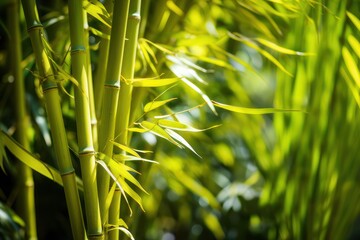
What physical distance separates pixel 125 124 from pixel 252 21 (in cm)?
28

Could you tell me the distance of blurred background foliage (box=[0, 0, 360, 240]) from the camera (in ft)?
2.27

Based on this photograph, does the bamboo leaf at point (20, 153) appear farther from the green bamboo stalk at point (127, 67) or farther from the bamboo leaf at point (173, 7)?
the bamboo leaf at point (173, 7)

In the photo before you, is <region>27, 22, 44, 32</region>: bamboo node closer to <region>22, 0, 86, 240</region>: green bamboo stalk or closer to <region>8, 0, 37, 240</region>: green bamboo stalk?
<region>22, 0, 86, 240</region>: green bamboo stalk

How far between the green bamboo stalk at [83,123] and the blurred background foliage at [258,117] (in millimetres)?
69

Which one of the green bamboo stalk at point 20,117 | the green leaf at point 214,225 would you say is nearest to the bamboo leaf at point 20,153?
the green bamboo stalk at point 20,117

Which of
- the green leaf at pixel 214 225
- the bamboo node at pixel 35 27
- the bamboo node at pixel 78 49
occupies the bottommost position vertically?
Answer: the green leaf at pixel 214 225

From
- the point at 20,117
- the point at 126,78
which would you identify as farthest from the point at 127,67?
the point at 20,117

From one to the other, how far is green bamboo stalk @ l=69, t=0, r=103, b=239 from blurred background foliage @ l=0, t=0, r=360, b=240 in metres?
0.07

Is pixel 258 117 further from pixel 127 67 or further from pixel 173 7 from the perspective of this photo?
pixel 127 67

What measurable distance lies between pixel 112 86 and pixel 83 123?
4 centimetres

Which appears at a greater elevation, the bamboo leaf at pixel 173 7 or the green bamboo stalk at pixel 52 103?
the bamboo leaf at pixel 173 7

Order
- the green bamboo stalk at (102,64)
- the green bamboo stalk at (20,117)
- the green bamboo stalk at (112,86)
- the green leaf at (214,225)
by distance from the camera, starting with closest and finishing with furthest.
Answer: the green bamboo stalk at (112,86), the green bamboo stalk at (102,64), the green bamboo stalk at (20,117), the green leaf at (214,225)

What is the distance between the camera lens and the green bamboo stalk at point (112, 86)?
19.9 inches

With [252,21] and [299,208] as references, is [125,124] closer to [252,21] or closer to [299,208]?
[252,21]
